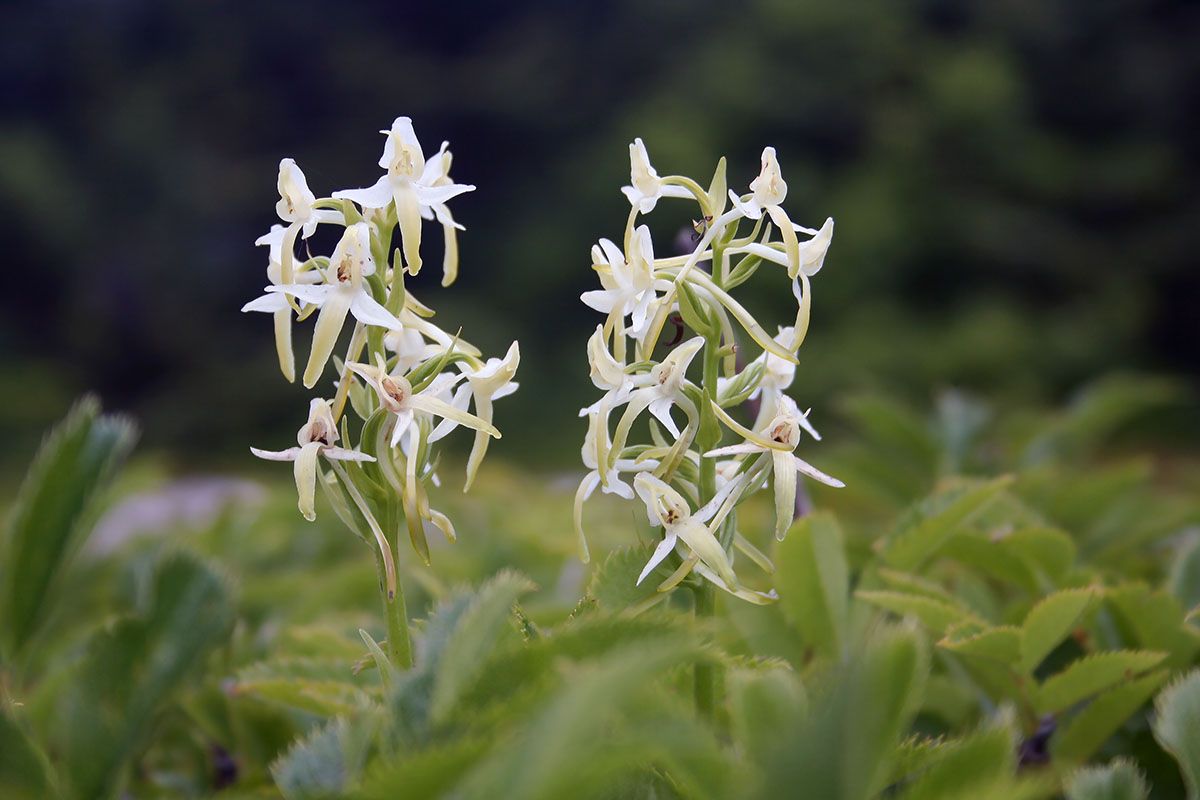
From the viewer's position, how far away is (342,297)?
1.66ft

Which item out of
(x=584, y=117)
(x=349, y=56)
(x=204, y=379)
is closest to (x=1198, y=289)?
(x=584, y=117)

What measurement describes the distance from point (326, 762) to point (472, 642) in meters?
0.09

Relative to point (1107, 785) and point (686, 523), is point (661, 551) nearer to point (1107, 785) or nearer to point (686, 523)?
point (686, 523)

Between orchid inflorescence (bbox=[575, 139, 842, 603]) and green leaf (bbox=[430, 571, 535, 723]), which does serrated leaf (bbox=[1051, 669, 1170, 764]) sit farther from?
green leaf (bbox=[430, 571, 535, 723])

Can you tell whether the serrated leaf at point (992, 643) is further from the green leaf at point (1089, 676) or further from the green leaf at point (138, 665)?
the green leaf at point (138, 665)

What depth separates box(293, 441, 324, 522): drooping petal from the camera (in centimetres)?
49

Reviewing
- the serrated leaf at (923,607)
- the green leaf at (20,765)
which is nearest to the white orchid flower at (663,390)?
the serrated leaf at (923,607)

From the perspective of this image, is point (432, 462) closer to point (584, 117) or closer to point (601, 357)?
point (601, 357)

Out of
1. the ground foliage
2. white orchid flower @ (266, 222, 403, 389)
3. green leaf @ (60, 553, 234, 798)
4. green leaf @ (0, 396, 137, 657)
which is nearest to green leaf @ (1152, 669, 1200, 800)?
the ground foliage

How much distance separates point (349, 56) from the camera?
29.1 ft

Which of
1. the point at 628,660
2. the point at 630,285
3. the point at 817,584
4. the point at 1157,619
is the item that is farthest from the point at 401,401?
the point at 1157,619

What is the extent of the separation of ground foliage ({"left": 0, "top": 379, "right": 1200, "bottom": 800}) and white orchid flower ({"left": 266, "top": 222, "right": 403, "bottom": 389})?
147 mm

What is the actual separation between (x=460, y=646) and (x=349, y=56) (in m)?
9.35

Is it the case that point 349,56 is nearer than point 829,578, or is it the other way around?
point 829,578
